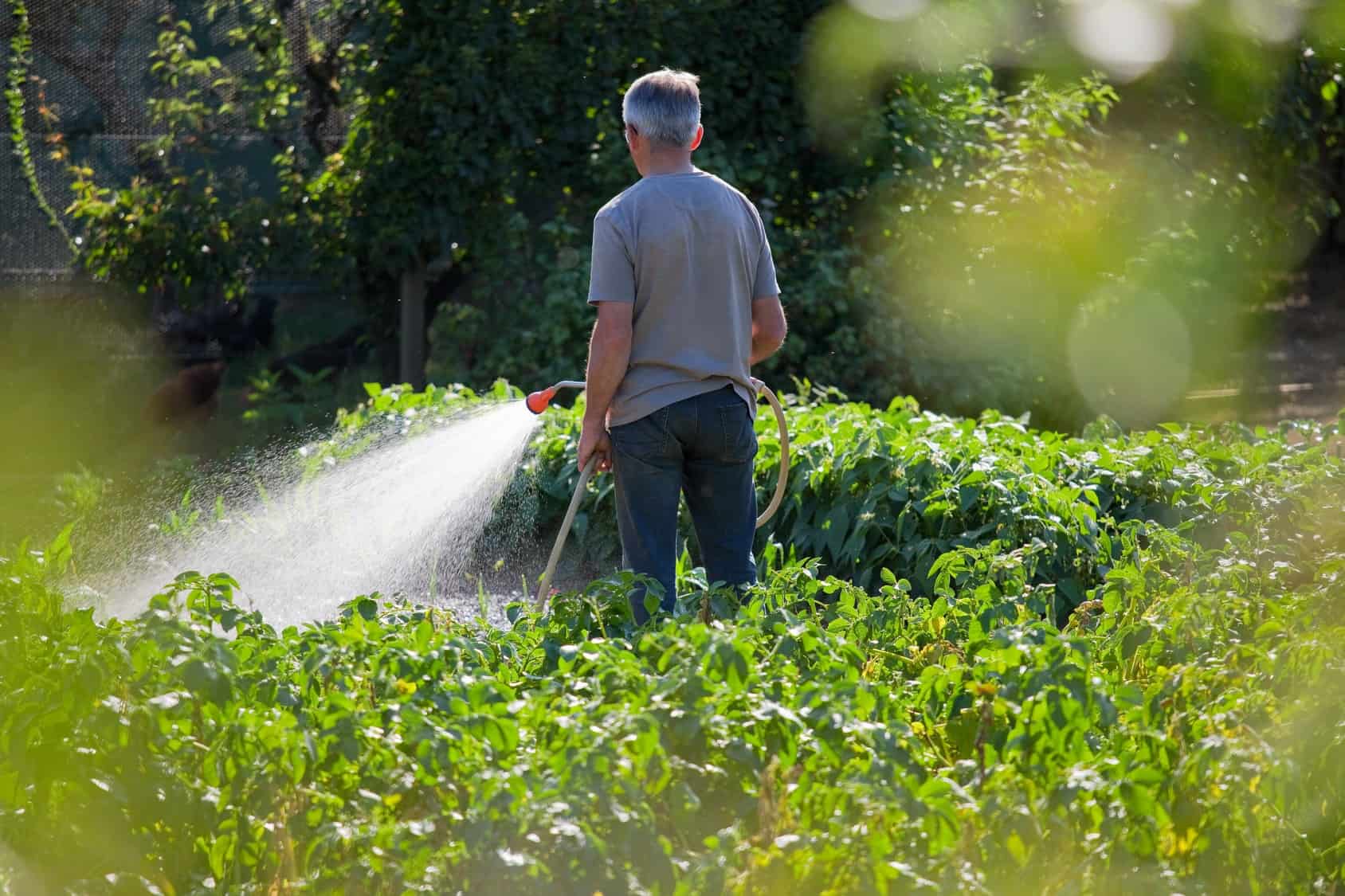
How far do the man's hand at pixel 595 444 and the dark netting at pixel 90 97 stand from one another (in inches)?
214

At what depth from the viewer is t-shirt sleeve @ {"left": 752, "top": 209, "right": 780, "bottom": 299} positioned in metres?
3.33

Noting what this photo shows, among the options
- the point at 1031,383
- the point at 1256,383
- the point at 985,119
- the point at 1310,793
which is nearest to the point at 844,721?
the point at 1310,793

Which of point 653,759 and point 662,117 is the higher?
point 662,117

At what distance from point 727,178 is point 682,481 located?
411 cm

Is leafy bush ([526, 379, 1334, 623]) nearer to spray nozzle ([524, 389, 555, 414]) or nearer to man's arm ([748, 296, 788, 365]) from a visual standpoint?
man's arm ([748, 296, 788, 365])

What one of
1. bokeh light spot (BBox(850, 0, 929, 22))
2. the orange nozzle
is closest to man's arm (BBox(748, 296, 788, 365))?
the orange nozzle

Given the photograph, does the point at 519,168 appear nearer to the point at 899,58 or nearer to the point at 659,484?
the point at 899,58

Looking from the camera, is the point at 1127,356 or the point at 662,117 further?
the point at 1127,356

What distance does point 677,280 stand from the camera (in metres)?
3.14

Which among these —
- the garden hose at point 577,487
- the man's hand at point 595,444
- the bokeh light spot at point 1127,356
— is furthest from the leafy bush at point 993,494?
the bokeh light spot at point 1127,356

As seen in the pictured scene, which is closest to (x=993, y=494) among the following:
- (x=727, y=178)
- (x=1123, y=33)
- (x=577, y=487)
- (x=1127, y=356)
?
(x=577, y=487)

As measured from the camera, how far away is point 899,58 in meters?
7.42

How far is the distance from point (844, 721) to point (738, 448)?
127 cm

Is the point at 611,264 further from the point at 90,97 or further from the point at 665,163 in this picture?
the point at 90,97
